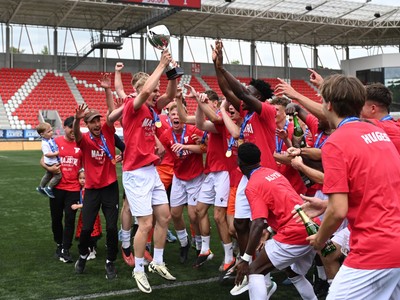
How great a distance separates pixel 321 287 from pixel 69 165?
12.2 ft

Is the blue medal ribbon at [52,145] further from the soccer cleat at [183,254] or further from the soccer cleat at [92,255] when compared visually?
the soccer cleat at [183,254]

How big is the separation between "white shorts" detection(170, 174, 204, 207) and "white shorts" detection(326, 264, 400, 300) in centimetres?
407

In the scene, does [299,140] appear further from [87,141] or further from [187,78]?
[187,78]

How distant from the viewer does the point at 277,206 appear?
4.18 m

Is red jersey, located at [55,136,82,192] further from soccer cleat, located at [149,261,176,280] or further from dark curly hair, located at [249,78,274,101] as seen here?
dark curly hair, located at [249,78,274,101]

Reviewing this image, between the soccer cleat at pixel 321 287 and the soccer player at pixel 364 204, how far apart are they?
2.53 m

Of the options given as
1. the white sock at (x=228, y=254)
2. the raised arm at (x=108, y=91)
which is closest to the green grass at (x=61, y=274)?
the white sock at (x=228, y=254)

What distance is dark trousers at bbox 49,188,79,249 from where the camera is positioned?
6672 mm

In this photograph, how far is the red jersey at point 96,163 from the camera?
6000 millimetres

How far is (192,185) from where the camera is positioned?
683 centimetres

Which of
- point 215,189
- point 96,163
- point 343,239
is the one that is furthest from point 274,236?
point 96,163

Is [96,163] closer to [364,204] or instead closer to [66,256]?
[66,256]

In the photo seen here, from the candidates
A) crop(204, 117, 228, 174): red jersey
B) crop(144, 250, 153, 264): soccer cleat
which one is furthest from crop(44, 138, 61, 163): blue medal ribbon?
crop(204, 117, 228, 174): red jersey

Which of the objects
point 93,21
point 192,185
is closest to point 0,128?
point 93,21
